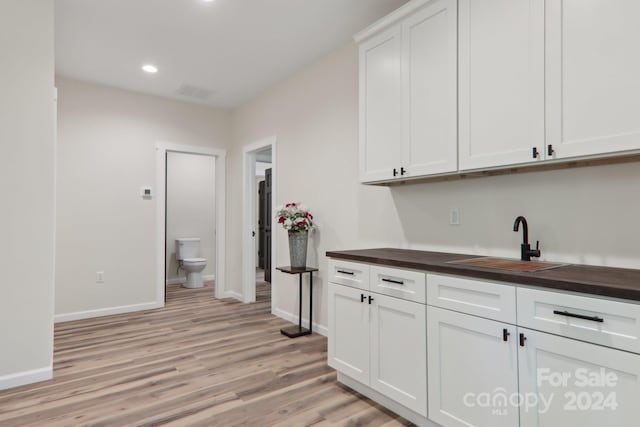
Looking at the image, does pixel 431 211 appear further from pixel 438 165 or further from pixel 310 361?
pixel 310 361

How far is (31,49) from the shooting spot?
257 centimetres

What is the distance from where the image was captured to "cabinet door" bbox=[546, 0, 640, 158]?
148 centimetres

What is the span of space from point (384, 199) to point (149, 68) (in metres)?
2.89

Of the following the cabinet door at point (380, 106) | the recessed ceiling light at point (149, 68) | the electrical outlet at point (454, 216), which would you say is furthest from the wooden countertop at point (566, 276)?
the recessed ceiling light at point (149, 68)

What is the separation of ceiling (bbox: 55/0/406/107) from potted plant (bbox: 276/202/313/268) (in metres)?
1.56

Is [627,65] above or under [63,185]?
above

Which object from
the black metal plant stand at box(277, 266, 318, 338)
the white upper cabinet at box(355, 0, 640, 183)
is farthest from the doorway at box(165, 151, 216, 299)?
the white upper cabinet at box(355, 0, 640, 183)

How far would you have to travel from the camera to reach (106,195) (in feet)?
14.3

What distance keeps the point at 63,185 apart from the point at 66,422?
2.89m

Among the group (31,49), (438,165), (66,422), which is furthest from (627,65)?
(31,49)

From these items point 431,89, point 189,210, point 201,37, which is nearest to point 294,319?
point 431,89

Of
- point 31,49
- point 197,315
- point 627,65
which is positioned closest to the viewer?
point 627,65

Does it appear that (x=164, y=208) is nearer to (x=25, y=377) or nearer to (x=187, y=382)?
(x=25, y=377)

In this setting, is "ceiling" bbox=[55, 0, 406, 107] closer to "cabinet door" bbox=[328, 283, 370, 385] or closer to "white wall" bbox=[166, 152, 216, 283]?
"cabinet door" bbox=[328, 283, 370, 385]
